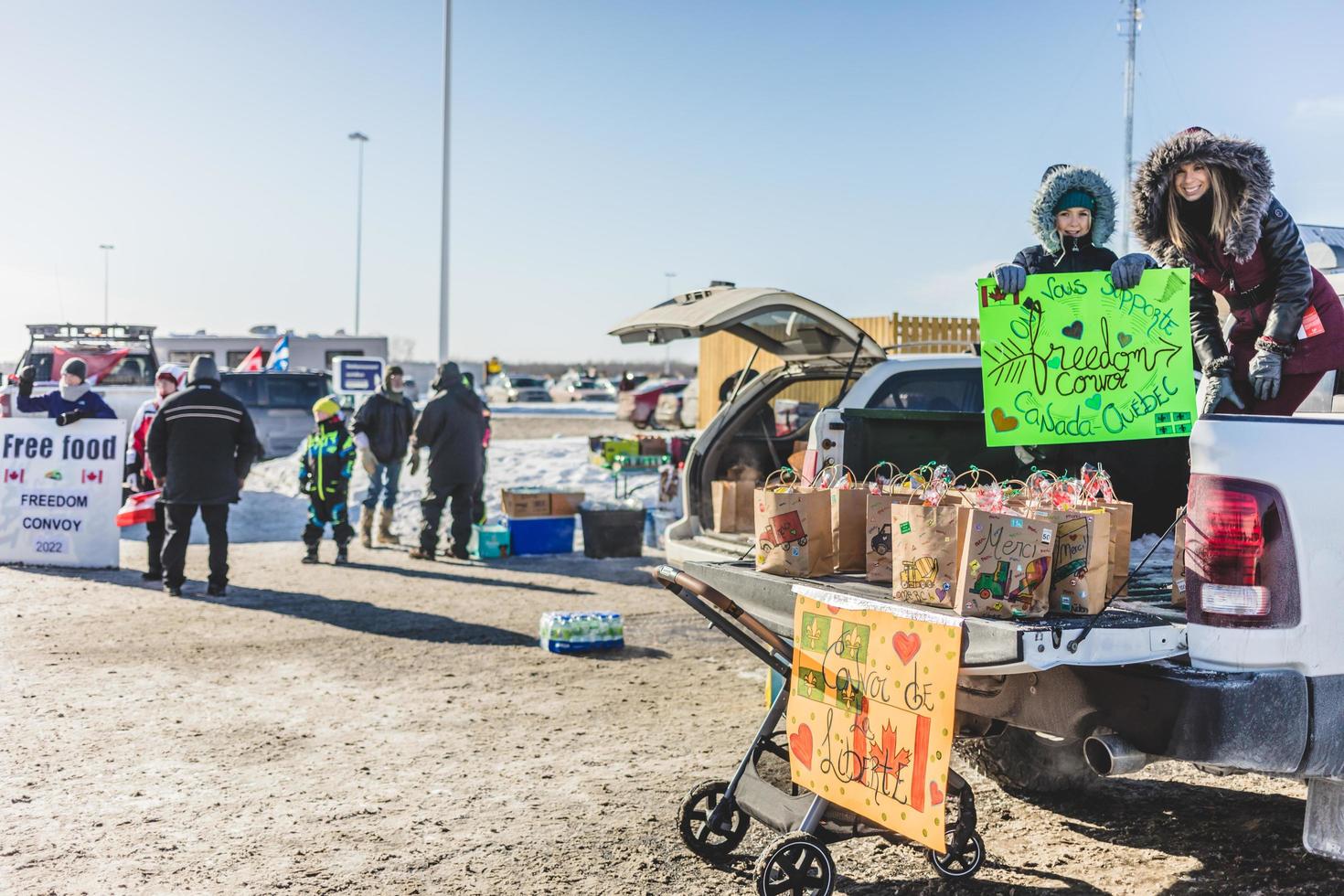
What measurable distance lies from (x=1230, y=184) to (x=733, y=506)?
3.20 metres

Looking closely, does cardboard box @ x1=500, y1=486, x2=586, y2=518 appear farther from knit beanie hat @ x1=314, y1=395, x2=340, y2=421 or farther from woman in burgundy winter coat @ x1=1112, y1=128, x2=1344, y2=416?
woman in burgundy winter coat @ x1=1112, y1=128, x2=1344, y2=416

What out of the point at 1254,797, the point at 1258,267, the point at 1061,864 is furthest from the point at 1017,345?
the point at 1254,797

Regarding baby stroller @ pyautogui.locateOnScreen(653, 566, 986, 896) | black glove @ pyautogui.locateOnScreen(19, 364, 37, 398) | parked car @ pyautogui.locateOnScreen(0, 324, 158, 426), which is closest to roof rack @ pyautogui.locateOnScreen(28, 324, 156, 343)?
parked car @ pyautogui.locateOnScreen(0, 324, 158, 426)

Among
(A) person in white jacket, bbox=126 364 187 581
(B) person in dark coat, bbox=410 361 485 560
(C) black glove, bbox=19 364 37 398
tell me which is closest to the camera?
(A) person in white jacket, bbox=126 364 187 581

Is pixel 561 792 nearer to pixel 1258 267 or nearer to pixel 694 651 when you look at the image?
pixel 694 651

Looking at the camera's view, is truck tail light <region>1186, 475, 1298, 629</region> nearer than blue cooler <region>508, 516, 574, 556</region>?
Yes

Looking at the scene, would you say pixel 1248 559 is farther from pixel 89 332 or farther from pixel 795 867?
pixel 89 332

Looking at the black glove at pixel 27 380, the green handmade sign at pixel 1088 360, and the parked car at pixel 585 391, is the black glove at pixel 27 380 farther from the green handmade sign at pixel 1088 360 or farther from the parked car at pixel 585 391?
the parked car at pixel 585 391

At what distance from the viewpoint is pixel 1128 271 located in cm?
376

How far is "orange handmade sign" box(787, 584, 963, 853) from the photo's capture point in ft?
10.7

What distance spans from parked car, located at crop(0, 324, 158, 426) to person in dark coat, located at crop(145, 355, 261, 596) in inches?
382

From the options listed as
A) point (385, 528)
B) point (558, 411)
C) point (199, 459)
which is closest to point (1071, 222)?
point (199, 459)

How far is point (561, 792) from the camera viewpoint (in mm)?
4801

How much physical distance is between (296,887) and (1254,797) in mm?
3801
